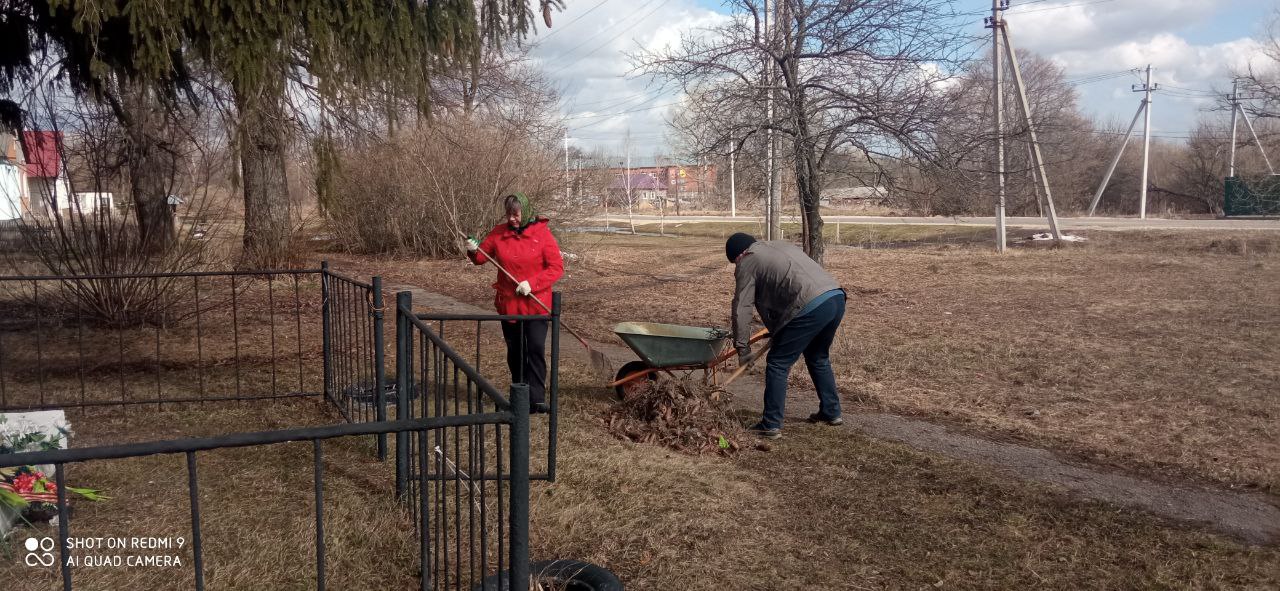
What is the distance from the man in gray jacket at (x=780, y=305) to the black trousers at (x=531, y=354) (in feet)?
4.33

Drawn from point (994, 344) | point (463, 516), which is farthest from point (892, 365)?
point (463, 516)

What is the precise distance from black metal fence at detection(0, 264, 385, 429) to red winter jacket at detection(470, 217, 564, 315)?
961mm

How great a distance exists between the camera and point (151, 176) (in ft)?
27.5

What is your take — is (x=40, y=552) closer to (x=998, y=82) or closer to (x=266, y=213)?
(x=266, y=213)

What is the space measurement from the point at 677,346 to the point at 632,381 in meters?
0.56

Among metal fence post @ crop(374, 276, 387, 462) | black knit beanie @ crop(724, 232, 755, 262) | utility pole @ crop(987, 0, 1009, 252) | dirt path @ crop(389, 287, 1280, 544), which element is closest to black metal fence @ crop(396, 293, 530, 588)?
metal fence post @ crop(374, 276, 387, 462)

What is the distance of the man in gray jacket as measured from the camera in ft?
18.5

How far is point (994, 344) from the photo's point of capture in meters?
8.94

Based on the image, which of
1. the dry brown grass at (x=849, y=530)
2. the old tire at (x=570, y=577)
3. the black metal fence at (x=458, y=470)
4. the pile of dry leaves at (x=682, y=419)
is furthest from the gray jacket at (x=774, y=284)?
the old tire at (x=570, y=577)

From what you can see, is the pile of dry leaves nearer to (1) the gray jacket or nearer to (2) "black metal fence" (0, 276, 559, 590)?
(1) the gray jacket

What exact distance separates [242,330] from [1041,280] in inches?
485

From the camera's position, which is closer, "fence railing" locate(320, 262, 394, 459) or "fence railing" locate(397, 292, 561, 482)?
"fence railing" locate(397, 292, 561, 482)

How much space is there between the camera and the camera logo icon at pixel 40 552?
3547 millimetres

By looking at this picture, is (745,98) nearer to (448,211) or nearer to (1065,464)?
(1065,464)
